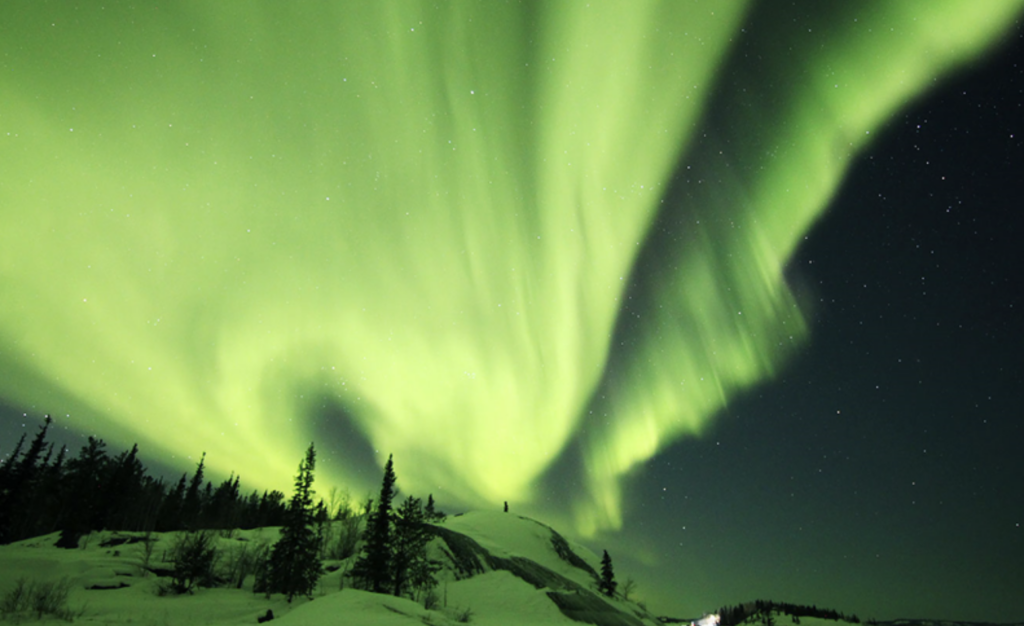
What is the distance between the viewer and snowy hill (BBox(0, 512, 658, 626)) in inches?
961

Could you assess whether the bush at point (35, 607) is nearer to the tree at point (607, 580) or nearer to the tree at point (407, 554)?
the tree at point (407, 554)

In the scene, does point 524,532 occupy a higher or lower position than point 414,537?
higher

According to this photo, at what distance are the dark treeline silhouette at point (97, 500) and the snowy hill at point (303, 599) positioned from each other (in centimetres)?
406

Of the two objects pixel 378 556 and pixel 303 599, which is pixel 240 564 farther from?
pixel 378 556

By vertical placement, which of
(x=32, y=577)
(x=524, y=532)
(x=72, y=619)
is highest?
(x=524, y=532)

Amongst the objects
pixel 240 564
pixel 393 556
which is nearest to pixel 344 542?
pixel 240 564

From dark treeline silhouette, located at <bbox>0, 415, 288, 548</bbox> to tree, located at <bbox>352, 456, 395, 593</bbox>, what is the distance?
1183cm

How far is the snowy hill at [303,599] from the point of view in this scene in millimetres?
24422

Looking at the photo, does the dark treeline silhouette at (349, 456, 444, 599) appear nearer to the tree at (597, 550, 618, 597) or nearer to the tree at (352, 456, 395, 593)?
the tree at (352, 456, 395, 593)

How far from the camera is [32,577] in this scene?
3903 cm

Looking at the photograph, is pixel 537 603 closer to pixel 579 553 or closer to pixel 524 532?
pixel 524 532

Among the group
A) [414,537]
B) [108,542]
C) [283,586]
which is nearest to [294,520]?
[283,586]

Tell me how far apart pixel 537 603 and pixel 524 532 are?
4680cm

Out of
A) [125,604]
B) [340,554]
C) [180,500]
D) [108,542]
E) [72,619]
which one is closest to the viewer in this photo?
[72,619]
